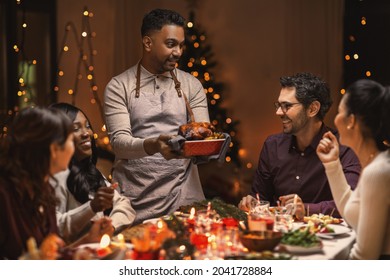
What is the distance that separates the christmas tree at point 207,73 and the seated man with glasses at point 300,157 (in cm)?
140

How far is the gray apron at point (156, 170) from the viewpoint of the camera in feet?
10.1

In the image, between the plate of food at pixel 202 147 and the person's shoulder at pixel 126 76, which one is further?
the person's shoulder at pixel 126 76

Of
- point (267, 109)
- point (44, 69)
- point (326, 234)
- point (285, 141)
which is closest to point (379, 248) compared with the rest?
point (326, 234)

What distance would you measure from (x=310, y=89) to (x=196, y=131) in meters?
0.59

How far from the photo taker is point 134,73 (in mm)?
3104

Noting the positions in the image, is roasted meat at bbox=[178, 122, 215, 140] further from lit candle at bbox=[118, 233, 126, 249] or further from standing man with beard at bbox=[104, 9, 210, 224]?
lit candle at bbox=[118, 233, 126, 249]

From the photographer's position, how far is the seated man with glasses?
2.97 meters

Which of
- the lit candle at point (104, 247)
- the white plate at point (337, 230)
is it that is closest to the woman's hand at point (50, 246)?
the lit candle at point (104, 247)

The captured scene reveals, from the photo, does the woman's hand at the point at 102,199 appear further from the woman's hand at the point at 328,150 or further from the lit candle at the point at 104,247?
the woman's hand at the point at 328,150

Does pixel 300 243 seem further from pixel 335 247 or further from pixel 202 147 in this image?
pixel 202 147

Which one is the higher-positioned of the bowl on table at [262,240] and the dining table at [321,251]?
the bowl on table at [262,240]

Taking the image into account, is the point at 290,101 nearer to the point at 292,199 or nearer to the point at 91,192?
the point at 292,199
